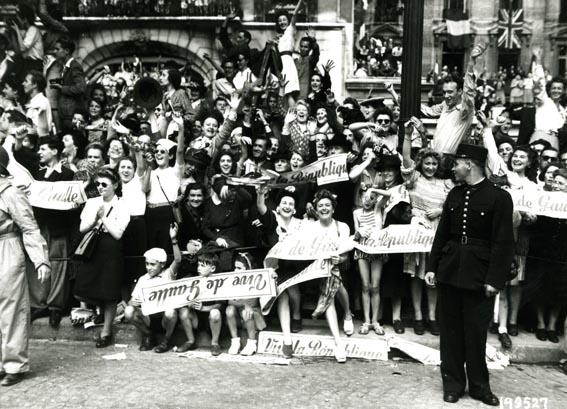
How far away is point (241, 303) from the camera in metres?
7.55

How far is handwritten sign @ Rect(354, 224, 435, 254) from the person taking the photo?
298 inches

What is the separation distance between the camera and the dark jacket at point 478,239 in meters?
5.91

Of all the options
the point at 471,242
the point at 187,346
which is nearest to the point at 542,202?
the point at 471,242

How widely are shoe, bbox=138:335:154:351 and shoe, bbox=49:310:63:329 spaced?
3.79ft

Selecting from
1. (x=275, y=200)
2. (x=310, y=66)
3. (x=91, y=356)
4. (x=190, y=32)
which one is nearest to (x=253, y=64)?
(x=310, y=66)

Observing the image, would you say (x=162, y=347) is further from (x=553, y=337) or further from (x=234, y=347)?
(x=553, y=337)

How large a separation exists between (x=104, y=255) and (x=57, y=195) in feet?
3.35

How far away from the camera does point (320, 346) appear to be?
7.38 meters

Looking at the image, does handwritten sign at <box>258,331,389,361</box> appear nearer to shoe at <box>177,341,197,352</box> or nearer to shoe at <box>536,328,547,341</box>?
shoe at <box>177,341,197,352</box>

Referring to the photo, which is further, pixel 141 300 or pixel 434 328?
pixel 434 328

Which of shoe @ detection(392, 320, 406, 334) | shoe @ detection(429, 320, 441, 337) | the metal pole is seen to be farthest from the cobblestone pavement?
the metal pole

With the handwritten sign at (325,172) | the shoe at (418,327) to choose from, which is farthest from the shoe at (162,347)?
the shoe at (418,327)

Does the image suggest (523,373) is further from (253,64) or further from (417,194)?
(253,64)

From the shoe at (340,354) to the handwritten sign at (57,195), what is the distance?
138 inches
